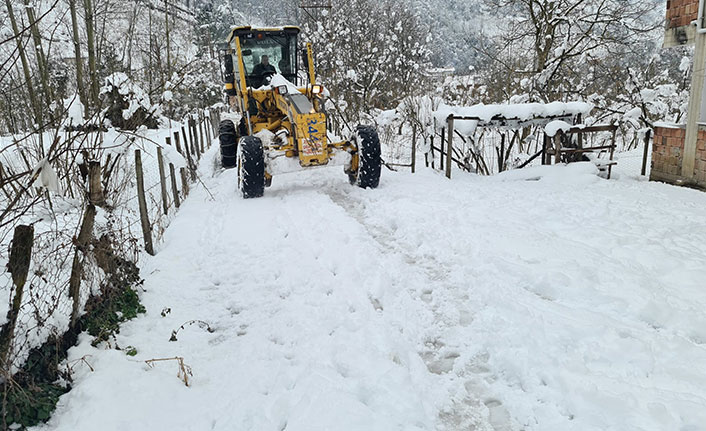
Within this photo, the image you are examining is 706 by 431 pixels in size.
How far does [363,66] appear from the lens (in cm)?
2120

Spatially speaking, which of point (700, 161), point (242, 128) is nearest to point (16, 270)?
point (242, 128)

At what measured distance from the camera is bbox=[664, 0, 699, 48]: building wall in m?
8.80

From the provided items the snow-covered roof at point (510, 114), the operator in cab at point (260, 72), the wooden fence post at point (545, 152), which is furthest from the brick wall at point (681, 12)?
the operator in cab at point (260, 72)

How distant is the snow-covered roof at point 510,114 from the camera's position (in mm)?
9555

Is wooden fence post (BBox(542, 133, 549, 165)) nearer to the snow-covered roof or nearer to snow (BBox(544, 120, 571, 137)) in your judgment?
the snow-covered roof

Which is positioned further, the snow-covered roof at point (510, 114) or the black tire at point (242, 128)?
the black tire at point (242, 128)

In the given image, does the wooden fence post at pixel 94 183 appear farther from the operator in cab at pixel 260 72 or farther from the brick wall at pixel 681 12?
the brick wall at pixel 681 12

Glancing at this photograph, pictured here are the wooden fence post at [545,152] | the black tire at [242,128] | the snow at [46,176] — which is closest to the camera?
the snow at [46,176]

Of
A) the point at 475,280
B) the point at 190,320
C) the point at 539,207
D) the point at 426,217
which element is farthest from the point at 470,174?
the point at 190,320

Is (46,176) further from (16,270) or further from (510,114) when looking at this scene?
(510,114)

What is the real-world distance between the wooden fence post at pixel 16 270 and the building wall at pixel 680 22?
1056 centimetres

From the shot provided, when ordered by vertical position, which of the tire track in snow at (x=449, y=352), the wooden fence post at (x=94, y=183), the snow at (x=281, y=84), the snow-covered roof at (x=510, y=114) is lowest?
the tire track in snow at (x=449, y=352)

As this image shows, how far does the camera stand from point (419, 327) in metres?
3.95

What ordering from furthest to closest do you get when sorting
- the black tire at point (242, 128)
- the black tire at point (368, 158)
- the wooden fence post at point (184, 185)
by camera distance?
the black tire at point (242, 128), the wooden fence post at point (184, 185), the black tire at point (368, 158)
